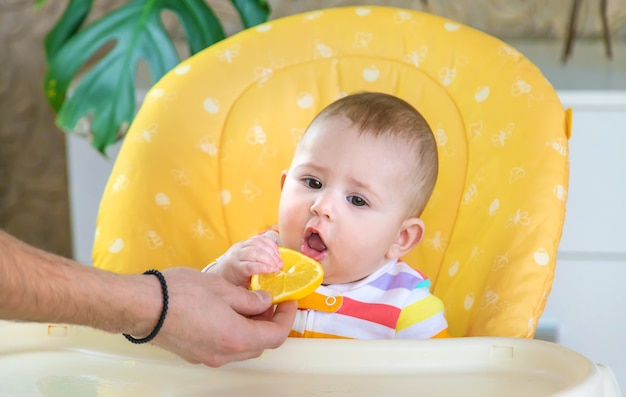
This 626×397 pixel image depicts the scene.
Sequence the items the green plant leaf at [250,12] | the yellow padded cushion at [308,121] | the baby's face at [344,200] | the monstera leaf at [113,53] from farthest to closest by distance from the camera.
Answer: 1. the green plant leaf at [250,12]
2. the monstera leaf at [113,53]
3. the yellow padded cushion at [308,121]
4. the baby's face at [344,200]

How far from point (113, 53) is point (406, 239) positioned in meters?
0.78

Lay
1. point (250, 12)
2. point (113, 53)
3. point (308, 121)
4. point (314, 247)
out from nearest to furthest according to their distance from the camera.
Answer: point (314, 247) < point (308, 121) < point (113, 53) < point (250, 12)

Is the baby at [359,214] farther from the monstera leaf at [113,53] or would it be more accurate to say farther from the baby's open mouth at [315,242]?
the monstera leaf at [113,53]

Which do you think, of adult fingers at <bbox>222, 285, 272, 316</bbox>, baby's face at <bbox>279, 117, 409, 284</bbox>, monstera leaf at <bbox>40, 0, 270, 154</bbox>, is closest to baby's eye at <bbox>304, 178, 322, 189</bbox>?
baby's face at <bbox>279, 117, 409, 284</bbox>

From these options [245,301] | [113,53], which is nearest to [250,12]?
[113,53]

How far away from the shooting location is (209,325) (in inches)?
31.8

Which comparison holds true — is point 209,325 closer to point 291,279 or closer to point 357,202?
point 291,279

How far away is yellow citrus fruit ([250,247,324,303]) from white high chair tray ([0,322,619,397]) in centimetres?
6

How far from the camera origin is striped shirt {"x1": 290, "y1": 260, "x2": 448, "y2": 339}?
3.56 ft

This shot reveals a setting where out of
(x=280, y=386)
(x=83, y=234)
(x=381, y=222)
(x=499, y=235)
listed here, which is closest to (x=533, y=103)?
(x=499, y=235)

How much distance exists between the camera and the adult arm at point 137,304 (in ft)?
2.46

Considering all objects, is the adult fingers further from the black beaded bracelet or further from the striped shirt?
the striped shirt

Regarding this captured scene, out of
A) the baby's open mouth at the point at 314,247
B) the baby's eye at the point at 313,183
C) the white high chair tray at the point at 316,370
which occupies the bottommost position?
the white high chair tray at the point at 316,370

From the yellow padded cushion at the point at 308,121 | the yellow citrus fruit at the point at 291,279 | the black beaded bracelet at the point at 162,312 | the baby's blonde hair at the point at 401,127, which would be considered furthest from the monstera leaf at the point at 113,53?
the black beaded bracelet at the point at 162,312
